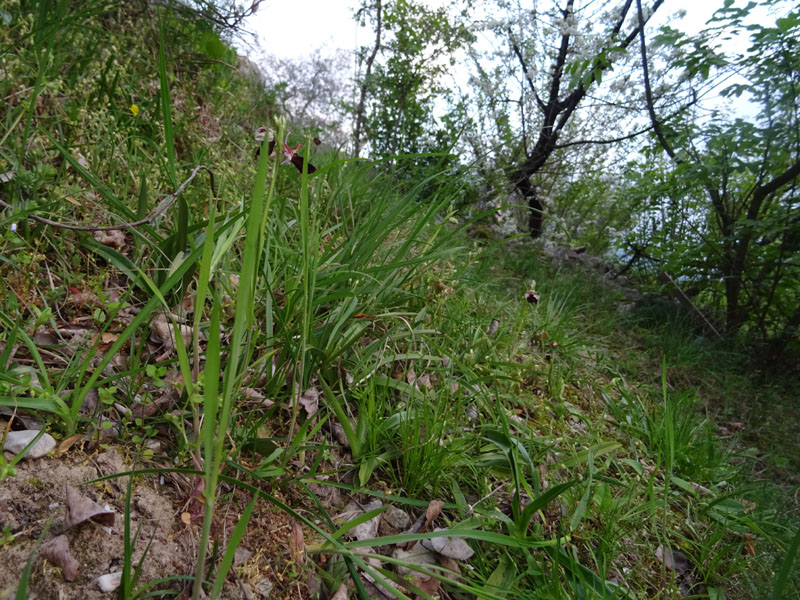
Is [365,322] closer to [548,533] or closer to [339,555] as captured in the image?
[339,555]

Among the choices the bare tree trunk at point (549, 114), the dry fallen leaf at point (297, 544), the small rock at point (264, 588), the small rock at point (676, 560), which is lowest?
the small rock at point (264, 588)

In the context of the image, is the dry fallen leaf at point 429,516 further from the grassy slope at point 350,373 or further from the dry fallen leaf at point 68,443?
the dry fallen leaf at point 68,443

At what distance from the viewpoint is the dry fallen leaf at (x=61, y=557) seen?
713 millimetres

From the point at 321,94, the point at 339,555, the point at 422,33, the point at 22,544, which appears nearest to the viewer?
the point at 22,544

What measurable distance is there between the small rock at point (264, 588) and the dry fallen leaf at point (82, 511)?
0.30 m

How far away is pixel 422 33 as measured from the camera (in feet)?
18.7

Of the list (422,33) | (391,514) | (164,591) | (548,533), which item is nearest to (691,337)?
(548,533)

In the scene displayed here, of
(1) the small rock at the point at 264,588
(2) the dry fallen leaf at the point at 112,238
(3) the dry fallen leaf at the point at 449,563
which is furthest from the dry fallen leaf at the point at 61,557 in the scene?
(2) the dry fallen leaf at the point at 112,238

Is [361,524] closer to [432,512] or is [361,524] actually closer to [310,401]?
[432,512]

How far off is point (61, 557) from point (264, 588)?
1.18ft

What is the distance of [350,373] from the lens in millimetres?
1408

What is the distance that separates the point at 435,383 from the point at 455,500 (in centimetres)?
48

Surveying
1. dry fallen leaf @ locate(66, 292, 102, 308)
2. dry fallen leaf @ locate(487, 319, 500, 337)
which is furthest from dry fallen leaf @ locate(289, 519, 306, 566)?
dry fallen leaf @ locate(487, 319, 500, 337)

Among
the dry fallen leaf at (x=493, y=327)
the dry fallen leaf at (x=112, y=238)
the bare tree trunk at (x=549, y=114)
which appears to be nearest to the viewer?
the dry fallen leaf at (x=112, y=238)
